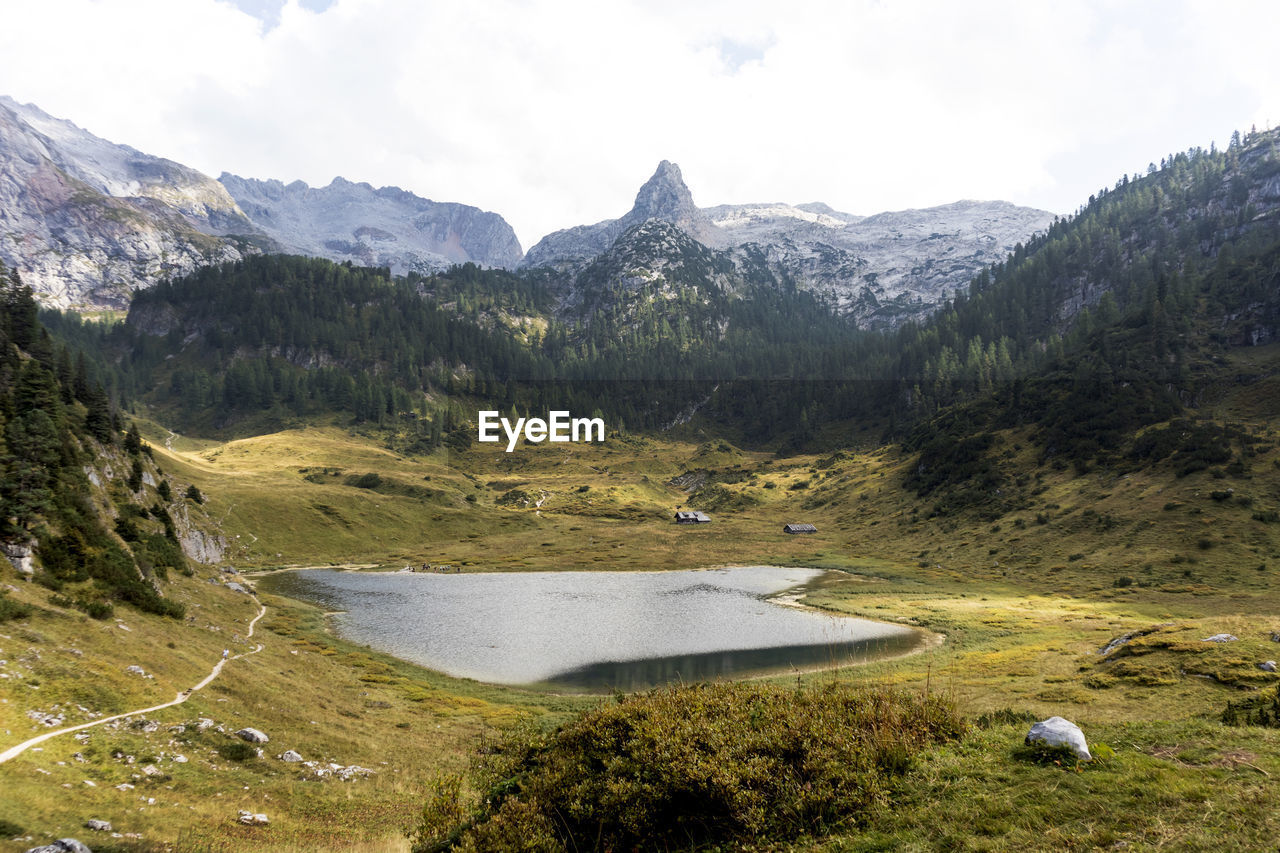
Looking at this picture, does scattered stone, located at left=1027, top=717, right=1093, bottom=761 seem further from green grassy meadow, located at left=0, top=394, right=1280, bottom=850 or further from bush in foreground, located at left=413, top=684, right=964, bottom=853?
bush in foreground, located at left=413, top=684, right=964, bottom=853

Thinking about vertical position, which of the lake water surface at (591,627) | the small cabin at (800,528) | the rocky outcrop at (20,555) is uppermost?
the rocky outcrop at (20,555)

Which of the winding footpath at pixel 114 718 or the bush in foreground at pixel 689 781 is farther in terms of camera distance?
the winding footpath at pixel 114 718

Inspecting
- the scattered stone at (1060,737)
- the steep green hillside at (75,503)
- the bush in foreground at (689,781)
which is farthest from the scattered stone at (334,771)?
the scattered stone at (1060,737)

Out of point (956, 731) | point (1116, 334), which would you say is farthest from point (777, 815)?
point (1116, 334)

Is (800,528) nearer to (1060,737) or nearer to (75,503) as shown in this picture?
(75,503)

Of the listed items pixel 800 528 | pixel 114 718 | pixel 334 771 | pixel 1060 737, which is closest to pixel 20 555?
pixel 114 718

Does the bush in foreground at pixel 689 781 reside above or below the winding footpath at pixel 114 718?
above

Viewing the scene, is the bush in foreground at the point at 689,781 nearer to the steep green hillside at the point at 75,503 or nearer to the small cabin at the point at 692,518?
the steep green hillside at the point at 75,503

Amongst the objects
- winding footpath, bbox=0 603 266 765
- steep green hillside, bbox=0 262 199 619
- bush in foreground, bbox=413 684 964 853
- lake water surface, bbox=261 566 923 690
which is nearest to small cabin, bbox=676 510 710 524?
lake water surface, bbox=261 566 923 690

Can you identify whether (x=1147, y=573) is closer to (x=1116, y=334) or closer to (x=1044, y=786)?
(x=1044, y=786)
